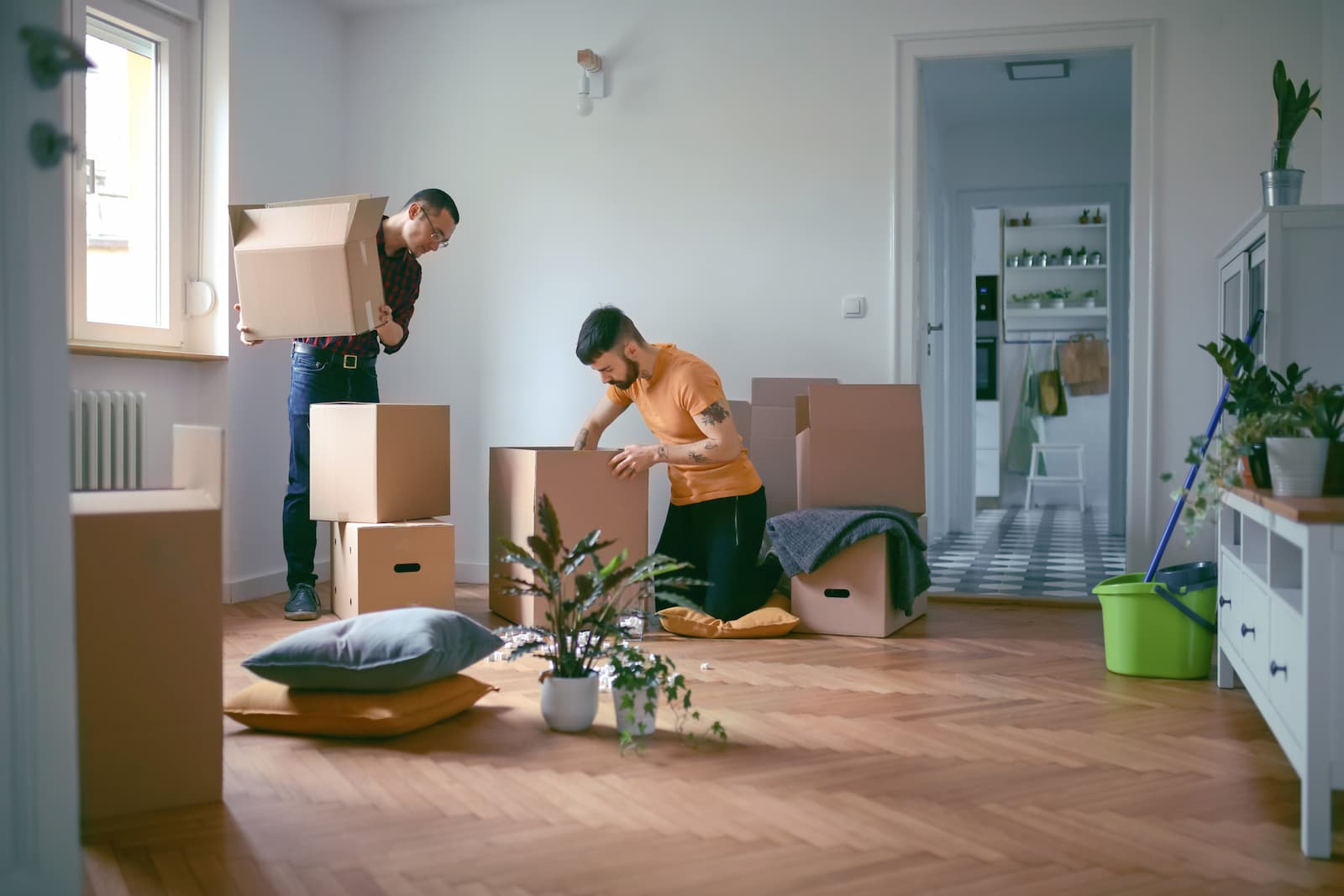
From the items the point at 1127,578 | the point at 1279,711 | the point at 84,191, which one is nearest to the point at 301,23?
the point at 84,191

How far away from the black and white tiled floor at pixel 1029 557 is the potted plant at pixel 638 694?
221 centimetres

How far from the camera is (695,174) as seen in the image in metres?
4.31

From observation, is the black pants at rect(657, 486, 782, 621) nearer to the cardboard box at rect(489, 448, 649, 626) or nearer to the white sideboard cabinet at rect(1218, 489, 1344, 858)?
Answer: the cardboard box at rect(489, 448, 649, 626)

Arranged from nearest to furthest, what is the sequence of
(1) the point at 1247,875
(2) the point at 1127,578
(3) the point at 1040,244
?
(1) the point at 1247,875, (2) the point at 1127,578, (3) the point at 1040,244

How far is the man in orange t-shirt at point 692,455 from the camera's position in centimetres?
340

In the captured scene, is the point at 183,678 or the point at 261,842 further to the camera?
the point at 183,678

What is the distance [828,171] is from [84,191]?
2.50 m

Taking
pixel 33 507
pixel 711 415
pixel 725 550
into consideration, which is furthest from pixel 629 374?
pixel 33 507

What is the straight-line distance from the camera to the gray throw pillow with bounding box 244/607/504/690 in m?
2.24

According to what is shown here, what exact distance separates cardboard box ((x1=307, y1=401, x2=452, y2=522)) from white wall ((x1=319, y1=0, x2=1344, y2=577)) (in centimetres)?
93

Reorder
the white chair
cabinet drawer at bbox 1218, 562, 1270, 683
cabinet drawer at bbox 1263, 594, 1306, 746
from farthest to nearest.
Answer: the white chair
cabinet drawer at bbox 1218, 562, 1270, 683
cabinet drawer at bbox 1263, 594, 1306, 746

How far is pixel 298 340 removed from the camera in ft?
12.1

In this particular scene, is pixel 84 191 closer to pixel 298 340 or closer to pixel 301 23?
pixel 298 340

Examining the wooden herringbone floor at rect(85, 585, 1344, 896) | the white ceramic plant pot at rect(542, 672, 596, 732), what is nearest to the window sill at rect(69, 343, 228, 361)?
the wooden herringbone floor at rect(85, 585, 1344, 896)
